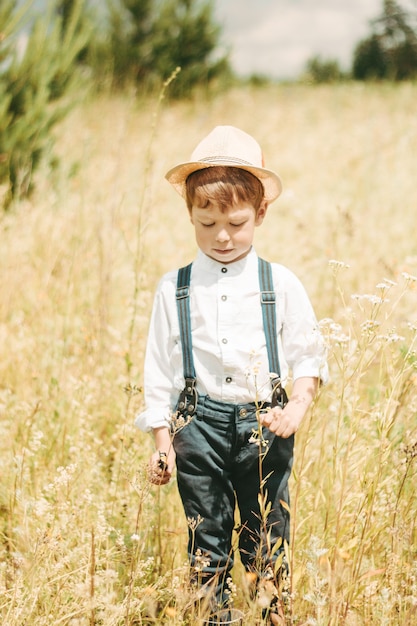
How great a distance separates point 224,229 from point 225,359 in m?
0.40

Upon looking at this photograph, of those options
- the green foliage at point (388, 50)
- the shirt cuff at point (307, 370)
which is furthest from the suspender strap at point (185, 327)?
the green foliage at point (388, 50)

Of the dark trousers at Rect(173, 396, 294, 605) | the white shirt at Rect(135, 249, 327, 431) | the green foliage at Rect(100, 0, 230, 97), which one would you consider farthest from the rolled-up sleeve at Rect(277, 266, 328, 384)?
the green foliage at Rect(100, 0, 230, 97)

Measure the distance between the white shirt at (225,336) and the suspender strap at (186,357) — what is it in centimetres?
4

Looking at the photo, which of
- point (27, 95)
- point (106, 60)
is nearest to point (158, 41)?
point (106, 60)

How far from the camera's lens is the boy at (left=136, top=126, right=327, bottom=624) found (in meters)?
1.87

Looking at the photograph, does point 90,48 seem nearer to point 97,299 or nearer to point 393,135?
point 393,135

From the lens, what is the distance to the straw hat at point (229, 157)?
6.15 feet

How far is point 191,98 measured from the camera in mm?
13727

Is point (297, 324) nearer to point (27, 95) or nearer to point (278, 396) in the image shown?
point (278, 396)

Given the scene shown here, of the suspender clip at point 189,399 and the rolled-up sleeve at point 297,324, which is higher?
the rolled-up sleeve at point 297,324

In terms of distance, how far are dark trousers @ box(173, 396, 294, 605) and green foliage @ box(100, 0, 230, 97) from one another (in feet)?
39.6

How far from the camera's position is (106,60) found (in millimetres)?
12242

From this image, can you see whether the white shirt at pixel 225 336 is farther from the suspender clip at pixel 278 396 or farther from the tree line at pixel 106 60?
the tree line at pixel 106 60

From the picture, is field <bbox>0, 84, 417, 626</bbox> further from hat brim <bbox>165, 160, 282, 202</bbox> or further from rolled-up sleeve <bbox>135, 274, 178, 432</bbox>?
hat brim <bbox>165, 160, 282, 202</bbox>
